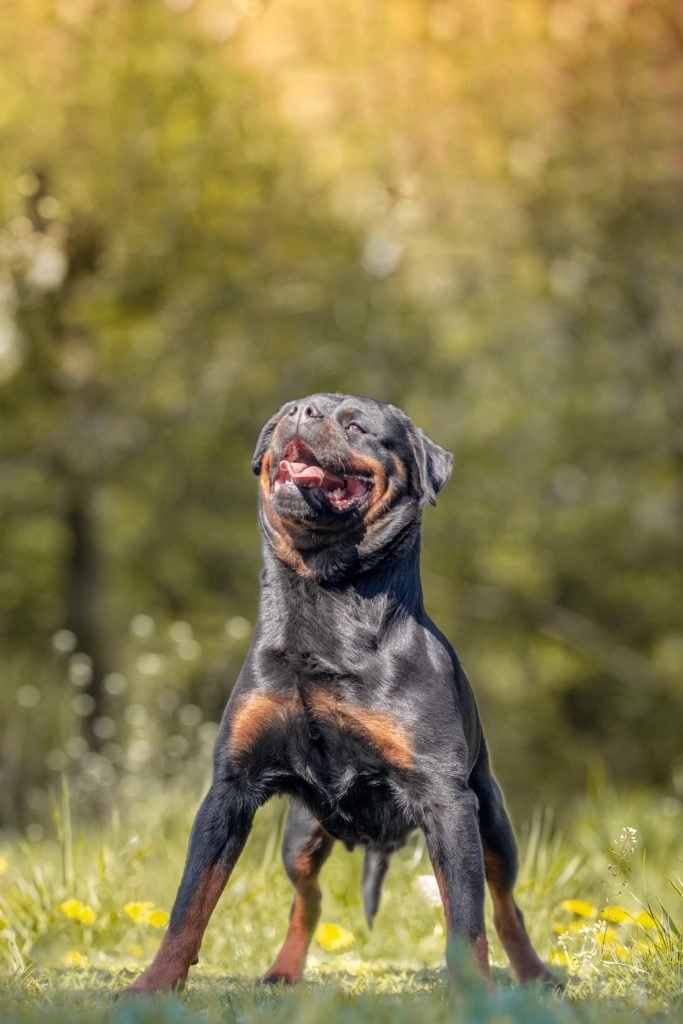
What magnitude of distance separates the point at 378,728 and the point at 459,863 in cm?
47

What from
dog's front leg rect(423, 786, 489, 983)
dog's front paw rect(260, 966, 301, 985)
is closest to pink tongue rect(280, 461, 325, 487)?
dog's front leg rect(423, 786, 489, 983)

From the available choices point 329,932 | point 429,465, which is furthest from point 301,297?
point 429,465

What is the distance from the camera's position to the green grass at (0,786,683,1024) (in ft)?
11.1

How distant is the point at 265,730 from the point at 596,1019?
1475 mm

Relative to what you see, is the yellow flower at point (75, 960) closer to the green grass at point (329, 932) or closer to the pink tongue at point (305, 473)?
the green grass at point (329, 932)

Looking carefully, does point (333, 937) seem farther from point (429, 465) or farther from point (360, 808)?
point (429, 465)

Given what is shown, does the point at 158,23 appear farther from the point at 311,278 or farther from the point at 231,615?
the point at 231,615

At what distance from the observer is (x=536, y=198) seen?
49.2 ft

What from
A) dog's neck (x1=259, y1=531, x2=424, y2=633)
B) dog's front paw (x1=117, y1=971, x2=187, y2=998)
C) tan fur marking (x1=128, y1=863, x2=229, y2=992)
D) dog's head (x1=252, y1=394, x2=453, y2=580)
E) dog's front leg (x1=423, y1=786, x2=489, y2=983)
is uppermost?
dog's head (x1=252, y1=394, x2=453, y2=580)

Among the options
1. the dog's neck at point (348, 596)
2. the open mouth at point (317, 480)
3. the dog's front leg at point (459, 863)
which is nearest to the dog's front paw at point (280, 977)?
the dog's front leg at point (459, 863)

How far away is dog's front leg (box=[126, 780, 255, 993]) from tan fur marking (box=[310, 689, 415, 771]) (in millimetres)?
397

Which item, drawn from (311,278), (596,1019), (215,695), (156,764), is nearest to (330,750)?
(596,1019)

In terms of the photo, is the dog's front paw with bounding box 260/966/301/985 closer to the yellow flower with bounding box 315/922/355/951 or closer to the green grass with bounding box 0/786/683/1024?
the green grass with bounding box 0/786/683/1024

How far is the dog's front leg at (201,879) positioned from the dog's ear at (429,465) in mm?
1184
